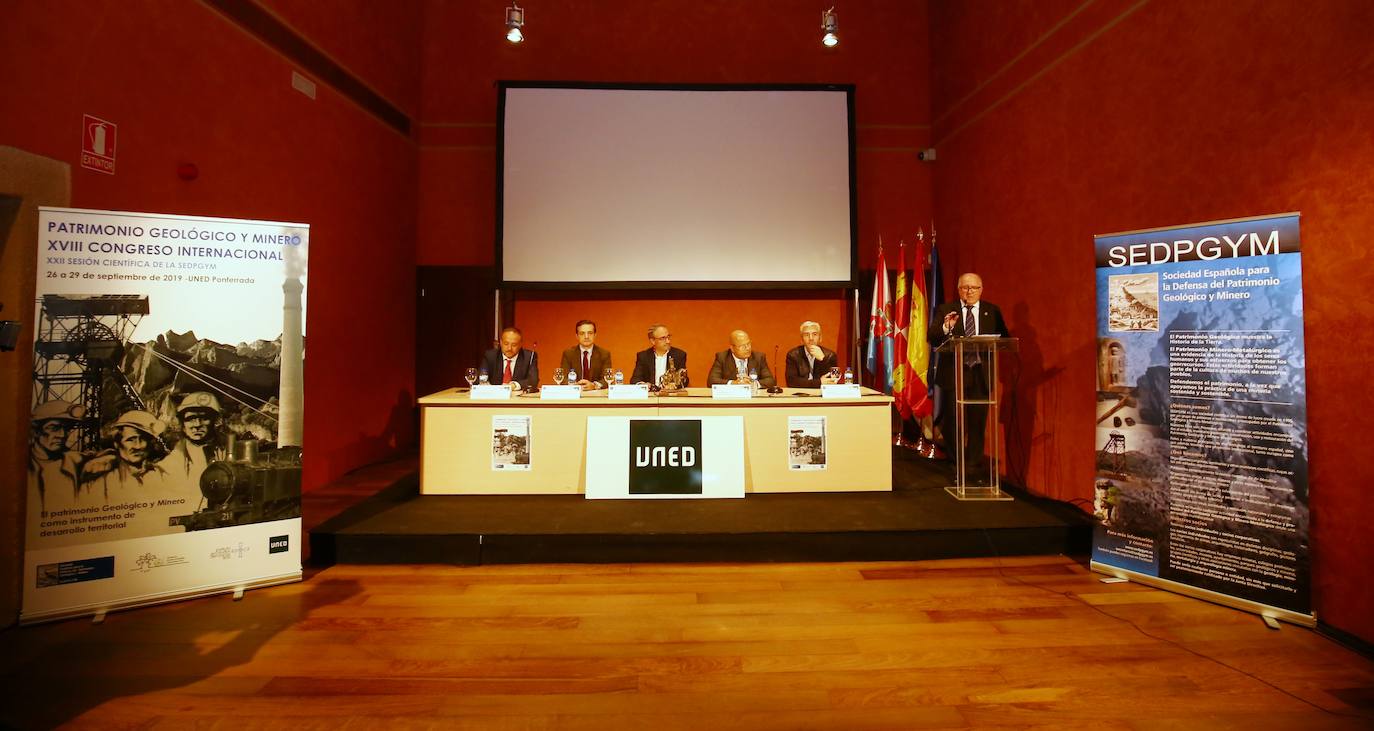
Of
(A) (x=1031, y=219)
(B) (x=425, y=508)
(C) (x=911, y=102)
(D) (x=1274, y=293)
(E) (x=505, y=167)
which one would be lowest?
(B) (x=425, y=508)

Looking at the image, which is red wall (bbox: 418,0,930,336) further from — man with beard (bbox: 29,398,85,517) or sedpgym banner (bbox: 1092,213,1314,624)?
man with beard (bbox: 29,398,85,517)

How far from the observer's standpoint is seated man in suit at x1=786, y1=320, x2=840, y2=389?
401cm

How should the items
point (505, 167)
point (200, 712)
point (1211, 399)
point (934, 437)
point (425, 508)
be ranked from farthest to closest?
point (505, 167) → point (934, 437) → point (425, 508) → point (1211, 399) → point (200, 712)

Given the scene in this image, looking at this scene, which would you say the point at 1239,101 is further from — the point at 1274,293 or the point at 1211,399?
the point at 1211,399

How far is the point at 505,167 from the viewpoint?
192 inches

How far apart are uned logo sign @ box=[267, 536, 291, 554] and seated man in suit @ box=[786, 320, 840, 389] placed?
311 cm

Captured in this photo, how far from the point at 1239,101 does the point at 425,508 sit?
4.42m

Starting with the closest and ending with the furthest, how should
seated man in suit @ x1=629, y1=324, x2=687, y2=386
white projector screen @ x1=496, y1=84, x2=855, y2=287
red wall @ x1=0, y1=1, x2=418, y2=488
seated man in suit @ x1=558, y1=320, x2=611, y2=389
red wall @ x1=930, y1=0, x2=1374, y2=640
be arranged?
1. red wall @ x1=930, y1=0, x2=1374, y2=640
2. red wall @ x1=0, y1=1, x2=418, y2=488
3. seated man in suit @ x1=629, y1=324, x2=687, y2=386
4. seated man in suit @ x1=558, y1=320, x2=611, y2=389
5. white projector screen @ x1=496, y1=84, x2=855, y2=287

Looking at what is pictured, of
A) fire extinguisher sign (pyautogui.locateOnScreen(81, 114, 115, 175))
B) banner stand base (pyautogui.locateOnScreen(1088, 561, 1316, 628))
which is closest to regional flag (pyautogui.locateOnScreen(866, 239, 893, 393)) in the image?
banner stand base (pyautogui.locateOnScreen(1088, 561, 1316, 628))

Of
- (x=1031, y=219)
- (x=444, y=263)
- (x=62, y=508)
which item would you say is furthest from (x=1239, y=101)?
(x=444, y=263)

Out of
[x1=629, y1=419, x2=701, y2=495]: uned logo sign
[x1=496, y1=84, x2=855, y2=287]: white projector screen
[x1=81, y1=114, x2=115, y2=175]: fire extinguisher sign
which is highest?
[x1=496, y1=84, x2=855, y2=287]: white projector screen

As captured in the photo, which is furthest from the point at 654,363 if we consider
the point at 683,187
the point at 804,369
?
the point at 683,187

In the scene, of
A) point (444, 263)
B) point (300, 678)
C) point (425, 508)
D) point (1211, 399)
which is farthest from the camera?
point (444, 263)

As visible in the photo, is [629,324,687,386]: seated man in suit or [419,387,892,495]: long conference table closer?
[419,387,892,495]: long conference table
